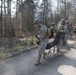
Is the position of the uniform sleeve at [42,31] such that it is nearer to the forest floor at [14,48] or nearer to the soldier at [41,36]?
the soldier at [41,36]

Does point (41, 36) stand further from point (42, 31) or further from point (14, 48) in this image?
point (14, 48)

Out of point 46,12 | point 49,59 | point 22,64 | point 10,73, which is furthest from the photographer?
point 46,12

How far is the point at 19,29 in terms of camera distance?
3353cm

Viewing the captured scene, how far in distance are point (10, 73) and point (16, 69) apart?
0.61 m

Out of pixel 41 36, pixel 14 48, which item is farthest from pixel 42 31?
pixel 14 48

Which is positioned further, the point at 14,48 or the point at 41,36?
the point at 14,48

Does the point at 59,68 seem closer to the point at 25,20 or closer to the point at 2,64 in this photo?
the point at 2,64

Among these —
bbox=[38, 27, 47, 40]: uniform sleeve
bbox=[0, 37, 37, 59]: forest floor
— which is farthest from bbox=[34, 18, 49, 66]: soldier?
bbox=[0, 37, 37, 59]: forest floor

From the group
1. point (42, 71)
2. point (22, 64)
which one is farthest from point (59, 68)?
point (22, 64)

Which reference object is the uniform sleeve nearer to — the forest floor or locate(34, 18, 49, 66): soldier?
locate(34, 18, 49, 66): soldier

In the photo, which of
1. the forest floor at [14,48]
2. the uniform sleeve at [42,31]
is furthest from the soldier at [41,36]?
the forest floor at [14,48]

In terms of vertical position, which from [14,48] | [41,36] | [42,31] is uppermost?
[42,31]

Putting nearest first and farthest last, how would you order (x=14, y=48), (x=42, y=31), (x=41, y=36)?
(x=42, y=31)
(x=41, y=36)
(x=14, y=48)

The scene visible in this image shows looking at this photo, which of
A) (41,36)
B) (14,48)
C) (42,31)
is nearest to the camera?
(42,31)
